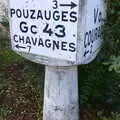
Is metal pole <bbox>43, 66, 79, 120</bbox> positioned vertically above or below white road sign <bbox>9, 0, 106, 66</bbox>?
below

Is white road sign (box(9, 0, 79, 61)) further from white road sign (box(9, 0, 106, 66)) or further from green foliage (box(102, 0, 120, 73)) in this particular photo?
green foliage (box(102, 0, 120, 73))

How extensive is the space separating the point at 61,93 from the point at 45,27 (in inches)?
23.9

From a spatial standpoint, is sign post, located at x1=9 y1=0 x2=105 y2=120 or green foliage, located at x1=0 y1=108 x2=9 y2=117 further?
green foliage, located at x1=0 y1=108 x2=9 y2=117

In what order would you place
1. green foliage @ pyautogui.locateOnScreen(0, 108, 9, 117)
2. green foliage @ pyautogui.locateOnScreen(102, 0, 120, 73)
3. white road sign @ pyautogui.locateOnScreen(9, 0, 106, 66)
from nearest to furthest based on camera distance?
1. white road sign @ pyautogui.locateOnScreen(9, 0, 106, 66)
2. green foliage @ pyautogui.locateOnScreen(102, 0, 120, 73)
3. green foliage @ pyautogui.locateOnScreen(0, 108, 9, 117)

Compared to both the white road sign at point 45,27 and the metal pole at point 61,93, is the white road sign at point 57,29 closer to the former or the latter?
the white road sign at point 45,27

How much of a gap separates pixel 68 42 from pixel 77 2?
0.31 m

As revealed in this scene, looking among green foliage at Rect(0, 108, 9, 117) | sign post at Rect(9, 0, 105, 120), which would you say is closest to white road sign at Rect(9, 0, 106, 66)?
sign post at Rect(9, 0, 105, 120)

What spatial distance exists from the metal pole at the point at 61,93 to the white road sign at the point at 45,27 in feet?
0.86

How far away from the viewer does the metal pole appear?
130 inches

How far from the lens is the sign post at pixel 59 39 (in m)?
2.91

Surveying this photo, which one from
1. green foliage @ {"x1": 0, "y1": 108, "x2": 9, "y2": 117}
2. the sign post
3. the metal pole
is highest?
the sign post

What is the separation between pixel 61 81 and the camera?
332cm

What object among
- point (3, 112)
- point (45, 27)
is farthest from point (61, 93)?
point (3, 112)

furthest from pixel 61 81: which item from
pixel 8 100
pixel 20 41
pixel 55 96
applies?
pixel 8 100
